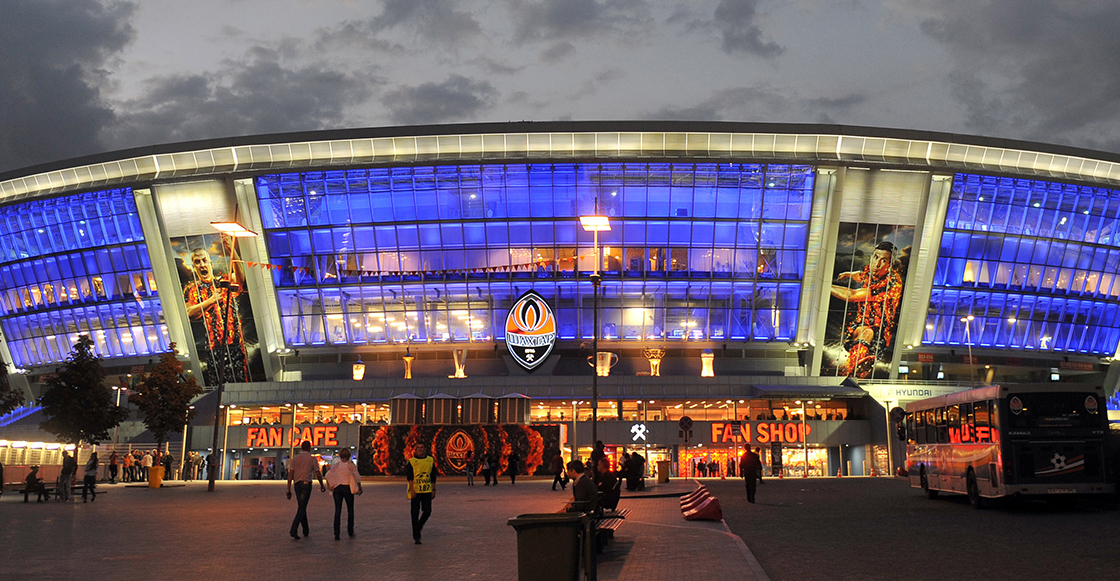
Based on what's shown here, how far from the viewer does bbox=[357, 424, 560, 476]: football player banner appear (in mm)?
48656

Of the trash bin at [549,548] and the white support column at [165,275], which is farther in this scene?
the white support column at [165,275]

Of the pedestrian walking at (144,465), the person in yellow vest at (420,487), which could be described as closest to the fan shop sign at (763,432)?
the pedestrian walking at (144,465)

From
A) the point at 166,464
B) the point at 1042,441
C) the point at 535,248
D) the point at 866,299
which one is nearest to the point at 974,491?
the point at 1042,441

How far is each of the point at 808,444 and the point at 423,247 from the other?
96.2 feet

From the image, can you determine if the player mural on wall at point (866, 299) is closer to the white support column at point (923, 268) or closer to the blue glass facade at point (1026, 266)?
the white support column at point (923, 268)

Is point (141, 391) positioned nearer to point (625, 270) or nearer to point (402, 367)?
point (402, 367)

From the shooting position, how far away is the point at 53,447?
1815 inches

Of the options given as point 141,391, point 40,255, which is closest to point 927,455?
point 141,391

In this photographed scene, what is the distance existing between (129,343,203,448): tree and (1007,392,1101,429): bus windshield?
46.1 meters

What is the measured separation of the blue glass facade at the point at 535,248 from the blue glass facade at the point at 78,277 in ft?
35.8

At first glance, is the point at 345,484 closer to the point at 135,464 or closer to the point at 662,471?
the point at 662,471

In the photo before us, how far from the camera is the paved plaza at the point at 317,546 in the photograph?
41.8 ft

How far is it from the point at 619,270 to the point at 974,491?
137 feet

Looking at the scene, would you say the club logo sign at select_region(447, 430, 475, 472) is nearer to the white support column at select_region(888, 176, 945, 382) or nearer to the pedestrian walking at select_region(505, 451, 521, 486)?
the pedestrian walking at select_region(505, 451, 521, 486)
